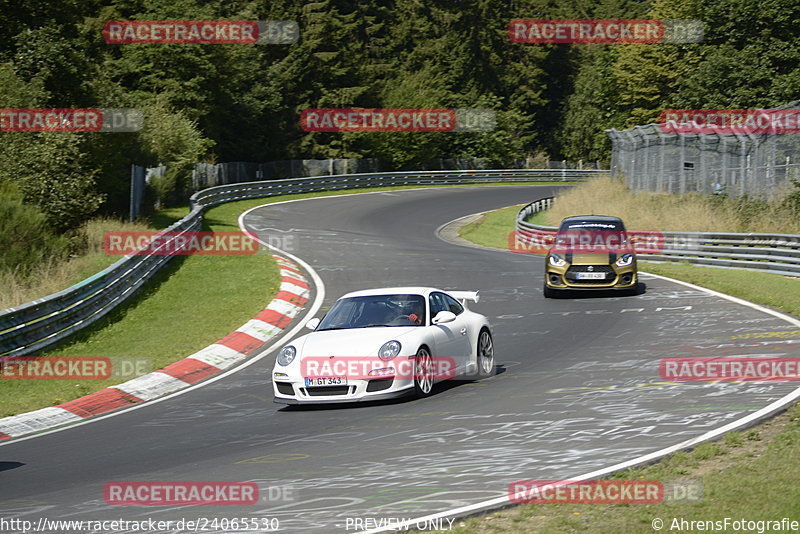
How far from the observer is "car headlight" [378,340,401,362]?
11.6 metres

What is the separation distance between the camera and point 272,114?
258 ft

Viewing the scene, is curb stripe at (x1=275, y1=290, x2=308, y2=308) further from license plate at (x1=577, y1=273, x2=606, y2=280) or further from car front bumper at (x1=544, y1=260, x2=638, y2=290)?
license plate at (x1=577, y1=273, x2=606, y2=280)

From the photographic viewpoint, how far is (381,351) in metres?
11.6

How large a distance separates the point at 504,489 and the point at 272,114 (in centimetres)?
7334

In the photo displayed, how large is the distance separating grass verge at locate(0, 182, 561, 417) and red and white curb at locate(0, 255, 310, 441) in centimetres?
31

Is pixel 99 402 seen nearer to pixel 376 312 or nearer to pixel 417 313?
pixel 376 312

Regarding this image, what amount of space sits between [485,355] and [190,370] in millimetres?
4868

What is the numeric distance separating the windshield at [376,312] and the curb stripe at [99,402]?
3.05 m

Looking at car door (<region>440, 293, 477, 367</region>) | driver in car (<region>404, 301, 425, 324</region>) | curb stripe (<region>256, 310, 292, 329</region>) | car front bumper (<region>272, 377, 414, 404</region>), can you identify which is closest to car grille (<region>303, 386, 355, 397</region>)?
car front bumper (<region>272, 377, 414, 404</region>)

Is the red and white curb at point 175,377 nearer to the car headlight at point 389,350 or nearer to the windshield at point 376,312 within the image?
the windshield at point 376,312

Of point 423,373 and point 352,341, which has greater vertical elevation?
point 352,341

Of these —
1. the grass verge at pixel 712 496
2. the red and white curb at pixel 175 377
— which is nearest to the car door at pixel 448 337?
the red and white curb at pixel 175 377

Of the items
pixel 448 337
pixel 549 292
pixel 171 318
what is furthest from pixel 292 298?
pixel 448 337

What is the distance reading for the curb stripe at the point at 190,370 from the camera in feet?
49.8
